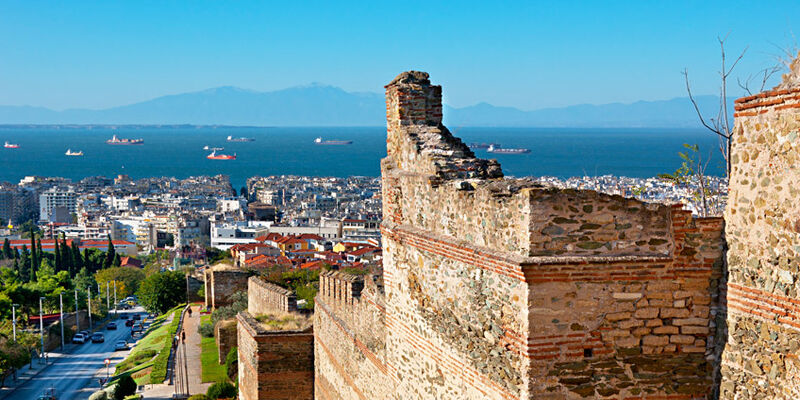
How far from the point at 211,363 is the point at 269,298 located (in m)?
5.12

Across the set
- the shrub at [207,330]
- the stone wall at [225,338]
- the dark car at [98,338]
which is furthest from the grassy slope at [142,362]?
the dark car at [98,338]

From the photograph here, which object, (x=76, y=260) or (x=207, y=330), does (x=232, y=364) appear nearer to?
(x=207, y=330)

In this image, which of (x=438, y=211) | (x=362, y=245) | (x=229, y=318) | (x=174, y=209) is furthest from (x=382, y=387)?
(x=174, y=209)

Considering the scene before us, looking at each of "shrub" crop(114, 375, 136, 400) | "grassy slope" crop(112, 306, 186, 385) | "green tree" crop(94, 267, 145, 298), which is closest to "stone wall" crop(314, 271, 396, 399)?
"shrub" crop(114, 375, 136, 400)

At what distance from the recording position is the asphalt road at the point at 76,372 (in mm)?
32562

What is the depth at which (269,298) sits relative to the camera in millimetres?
18172

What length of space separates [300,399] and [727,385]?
11.0 metres

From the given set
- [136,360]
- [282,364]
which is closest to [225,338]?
[282,364]

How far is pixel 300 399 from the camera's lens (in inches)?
596

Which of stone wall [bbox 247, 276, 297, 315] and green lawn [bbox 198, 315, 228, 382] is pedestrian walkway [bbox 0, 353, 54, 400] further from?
stone wall [bbox 247, 276, 297, 315]

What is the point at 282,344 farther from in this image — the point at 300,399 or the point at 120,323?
the point at 120,323

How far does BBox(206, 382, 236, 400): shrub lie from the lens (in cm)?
1919

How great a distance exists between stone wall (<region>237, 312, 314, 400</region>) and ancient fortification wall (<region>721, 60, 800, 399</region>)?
10.8 meters

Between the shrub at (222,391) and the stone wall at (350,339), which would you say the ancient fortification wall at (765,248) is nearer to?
the stone wall at (350,339)
